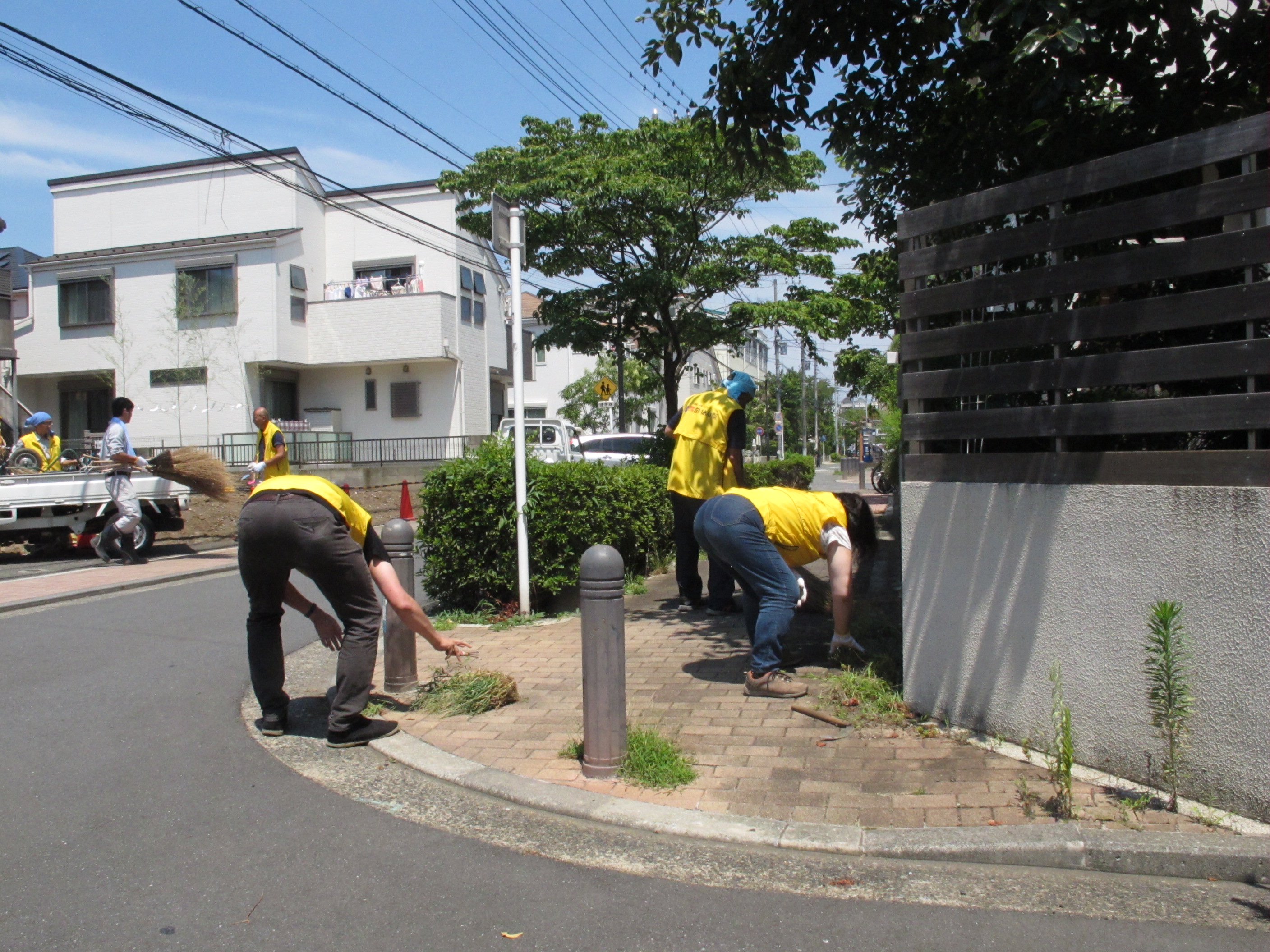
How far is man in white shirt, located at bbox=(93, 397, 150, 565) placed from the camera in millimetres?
11430

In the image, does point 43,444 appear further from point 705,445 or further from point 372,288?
point 372,288

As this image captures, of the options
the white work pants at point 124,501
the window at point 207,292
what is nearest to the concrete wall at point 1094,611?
the white work pants at point 124,501

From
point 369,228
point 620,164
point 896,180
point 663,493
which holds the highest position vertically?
point 369,228

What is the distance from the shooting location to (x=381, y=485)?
78.2 ft

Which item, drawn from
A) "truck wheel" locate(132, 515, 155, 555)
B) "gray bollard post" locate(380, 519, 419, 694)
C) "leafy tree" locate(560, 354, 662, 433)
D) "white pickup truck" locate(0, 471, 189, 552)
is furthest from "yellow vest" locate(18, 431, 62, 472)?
"leafy tree" locate(560, 354, 662, 433)

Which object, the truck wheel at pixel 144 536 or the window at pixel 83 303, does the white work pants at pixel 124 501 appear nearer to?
the truck wheel at pixel 144 536

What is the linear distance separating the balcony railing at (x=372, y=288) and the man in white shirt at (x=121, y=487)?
17.1m

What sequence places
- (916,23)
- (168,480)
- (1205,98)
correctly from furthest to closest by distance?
(168,480) → (916,23) → (1205,98)

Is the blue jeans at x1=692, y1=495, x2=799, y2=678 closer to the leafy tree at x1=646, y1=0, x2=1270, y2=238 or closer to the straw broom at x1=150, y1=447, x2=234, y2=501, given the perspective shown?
the leafy tree at x1=646, y1=0, x2=1270, y2=238

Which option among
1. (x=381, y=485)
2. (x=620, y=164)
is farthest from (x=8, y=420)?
(x=620, y=164)

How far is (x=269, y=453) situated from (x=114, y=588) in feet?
6.68

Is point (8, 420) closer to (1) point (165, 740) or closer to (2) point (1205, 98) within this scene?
(1) point (165, 740)

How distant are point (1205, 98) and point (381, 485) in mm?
20758

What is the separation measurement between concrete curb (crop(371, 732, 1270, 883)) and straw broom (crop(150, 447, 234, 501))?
380 inches
